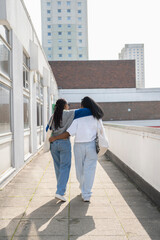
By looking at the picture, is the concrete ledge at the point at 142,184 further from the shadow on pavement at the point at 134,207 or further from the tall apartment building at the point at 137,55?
the tall apartment building at the point at 137,55

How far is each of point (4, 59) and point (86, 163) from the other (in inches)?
119

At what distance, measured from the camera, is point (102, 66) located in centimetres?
4075

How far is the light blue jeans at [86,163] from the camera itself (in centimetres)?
487

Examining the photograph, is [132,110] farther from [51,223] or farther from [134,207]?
[51,223]

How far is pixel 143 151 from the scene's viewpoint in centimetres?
571

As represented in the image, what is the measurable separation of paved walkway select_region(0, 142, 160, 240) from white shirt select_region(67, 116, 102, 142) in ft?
3.34

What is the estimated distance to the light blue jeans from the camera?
4.87m

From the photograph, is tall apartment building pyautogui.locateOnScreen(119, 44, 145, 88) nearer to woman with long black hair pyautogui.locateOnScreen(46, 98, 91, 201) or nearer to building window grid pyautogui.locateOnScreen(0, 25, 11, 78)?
building window grid pyautogui.locateOnScreen(0, 25, 11, 78)

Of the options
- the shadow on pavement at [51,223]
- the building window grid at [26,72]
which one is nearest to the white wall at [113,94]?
the building window grid at [26,72]

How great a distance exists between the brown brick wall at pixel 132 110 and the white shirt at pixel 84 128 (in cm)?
3390

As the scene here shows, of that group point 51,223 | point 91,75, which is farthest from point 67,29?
point 51,223

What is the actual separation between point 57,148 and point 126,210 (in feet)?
4.69

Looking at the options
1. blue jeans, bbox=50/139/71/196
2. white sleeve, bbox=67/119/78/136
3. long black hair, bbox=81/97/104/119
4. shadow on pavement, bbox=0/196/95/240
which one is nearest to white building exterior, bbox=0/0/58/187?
blue jeans, bbox=50/139/71/196

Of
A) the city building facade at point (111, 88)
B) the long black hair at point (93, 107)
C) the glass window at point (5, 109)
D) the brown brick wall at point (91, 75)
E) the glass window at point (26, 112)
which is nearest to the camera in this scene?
the long black hair at point (93, 107)
